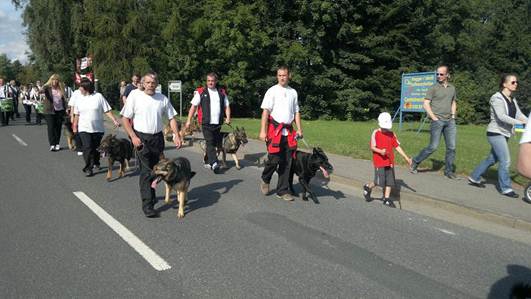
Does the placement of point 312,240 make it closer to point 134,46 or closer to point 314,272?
point 314,272

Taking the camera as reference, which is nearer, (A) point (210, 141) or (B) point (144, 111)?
(B) point (144, 111)

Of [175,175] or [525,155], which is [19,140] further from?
[525,155]

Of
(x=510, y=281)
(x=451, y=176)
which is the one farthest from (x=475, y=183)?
(x=510, y=281)

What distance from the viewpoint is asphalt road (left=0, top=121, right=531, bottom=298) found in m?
3.93

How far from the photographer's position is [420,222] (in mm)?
6086

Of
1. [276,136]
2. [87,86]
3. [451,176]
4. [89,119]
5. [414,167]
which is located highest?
[87,86]

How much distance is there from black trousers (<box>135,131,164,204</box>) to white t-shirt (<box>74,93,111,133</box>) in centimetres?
314

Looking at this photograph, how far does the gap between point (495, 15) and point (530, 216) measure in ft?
174

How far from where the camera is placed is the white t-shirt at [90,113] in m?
8.85

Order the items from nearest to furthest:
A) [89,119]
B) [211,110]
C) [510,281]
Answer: [510,281]
[89,119]
[211,110]

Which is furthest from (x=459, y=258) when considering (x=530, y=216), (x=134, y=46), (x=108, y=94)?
(x=108, y=94)

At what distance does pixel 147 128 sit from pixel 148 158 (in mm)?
431

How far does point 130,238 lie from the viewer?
16.9ft

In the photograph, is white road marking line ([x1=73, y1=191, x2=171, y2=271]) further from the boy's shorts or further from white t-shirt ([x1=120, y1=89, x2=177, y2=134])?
the boy's shorts
